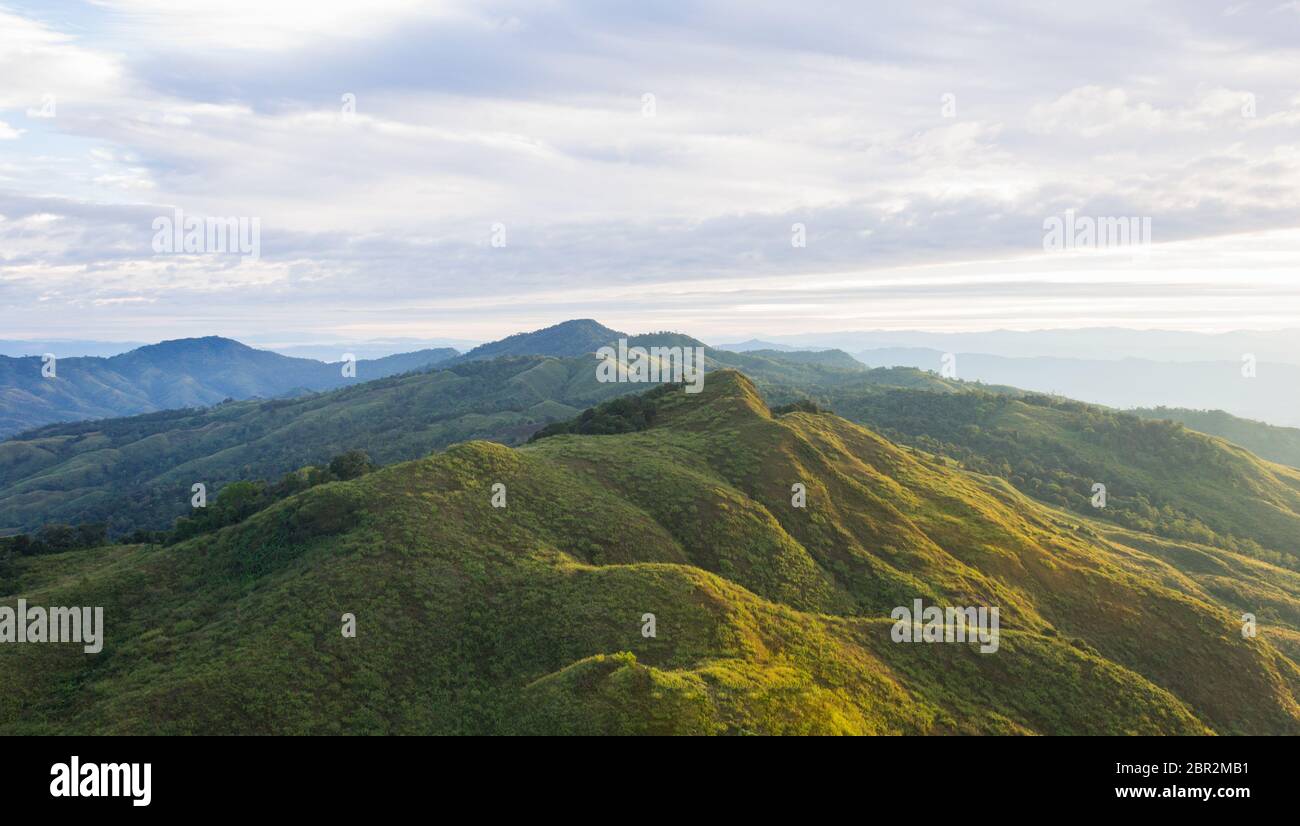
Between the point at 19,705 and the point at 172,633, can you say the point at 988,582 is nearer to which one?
the point at 172,633

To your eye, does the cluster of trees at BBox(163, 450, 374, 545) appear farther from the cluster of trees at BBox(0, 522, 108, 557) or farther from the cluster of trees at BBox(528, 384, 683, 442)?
the cluster of trees at BBox(528, 384, 683, 442)

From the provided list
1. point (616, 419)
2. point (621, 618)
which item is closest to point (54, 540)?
point (616, 419)

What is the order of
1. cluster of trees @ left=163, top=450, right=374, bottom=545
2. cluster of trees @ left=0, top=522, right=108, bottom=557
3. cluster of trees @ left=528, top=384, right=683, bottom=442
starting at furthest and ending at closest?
1. cluster of trees @ left=528, top=384, right=683, bottom=442
2. cluster of trees @ left=0, top=522, right=108, bottom=557
3. cluster of trees @ left=163, top=450, right=374, bottom=545

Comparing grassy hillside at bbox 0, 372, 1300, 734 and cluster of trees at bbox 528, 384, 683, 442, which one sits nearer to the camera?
grassy hillside at bbox 0, 372, 1300, 734

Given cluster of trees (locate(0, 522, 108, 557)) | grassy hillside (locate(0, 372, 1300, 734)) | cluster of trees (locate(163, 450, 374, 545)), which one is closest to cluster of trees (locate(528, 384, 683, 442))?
grassy hillside (locate(0, 372, 1300, 734))

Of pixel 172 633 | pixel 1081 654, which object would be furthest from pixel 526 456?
pixel 1081 654

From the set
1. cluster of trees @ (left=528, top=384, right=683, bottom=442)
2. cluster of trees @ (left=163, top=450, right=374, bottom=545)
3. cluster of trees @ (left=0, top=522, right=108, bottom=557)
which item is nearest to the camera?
cluster of trees @ (left=163, top=450, right=374, bottom=545)

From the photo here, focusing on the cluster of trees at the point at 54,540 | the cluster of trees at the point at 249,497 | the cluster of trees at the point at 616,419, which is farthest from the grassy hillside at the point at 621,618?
the cluster of trees at the point at 616,419

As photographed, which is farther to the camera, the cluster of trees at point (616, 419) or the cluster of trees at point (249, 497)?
the cluster of trees at point (616, 419)

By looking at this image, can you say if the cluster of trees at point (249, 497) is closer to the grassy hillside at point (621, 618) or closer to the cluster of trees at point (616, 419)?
the grassy hillside at point (621, 618)
